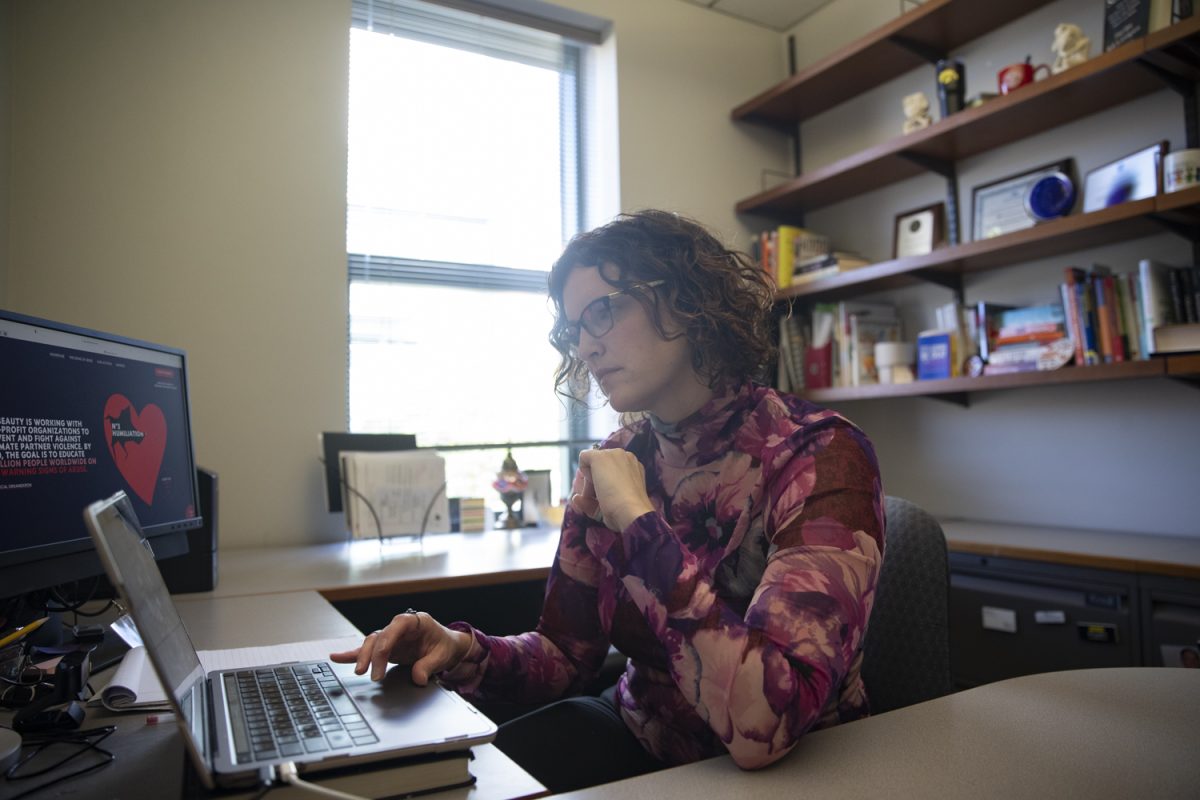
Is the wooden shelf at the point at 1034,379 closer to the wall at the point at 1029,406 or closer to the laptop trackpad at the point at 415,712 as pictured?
the wall at the point at 1029,406

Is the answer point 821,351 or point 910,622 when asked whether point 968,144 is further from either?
point 910,622

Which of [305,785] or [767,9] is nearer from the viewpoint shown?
[305,785]

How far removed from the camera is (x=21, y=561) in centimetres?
92

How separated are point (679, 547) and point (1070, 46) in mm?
2233

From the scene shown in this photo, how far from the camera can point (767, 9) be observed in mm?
3367

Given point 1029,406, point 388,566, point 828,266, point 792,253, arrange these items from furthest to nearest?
point 792,253 → point 828,266 → point 1029,406 → point 388,566

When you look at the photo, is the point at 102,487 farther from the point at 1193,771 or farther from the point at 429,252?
the point at 429,252

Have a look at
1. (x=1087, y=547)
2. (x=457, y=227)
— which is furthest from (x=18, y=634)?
(x=1087, y=547)

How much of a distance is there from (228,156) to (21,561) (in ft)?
6.06

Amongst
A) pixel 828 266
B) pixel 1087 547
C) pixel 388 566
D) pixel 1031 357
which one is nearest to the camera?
pixel 388 566

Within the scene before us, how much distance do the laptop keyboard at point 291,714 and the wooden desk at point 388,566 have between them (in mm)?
767

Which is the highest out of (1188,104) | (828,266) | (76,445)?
(1188,104)

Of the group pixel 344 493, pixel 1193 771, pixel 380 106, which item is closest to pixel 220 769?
pixel 1193 771

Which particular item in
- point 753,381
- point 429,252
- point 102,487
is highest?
point 429,252
